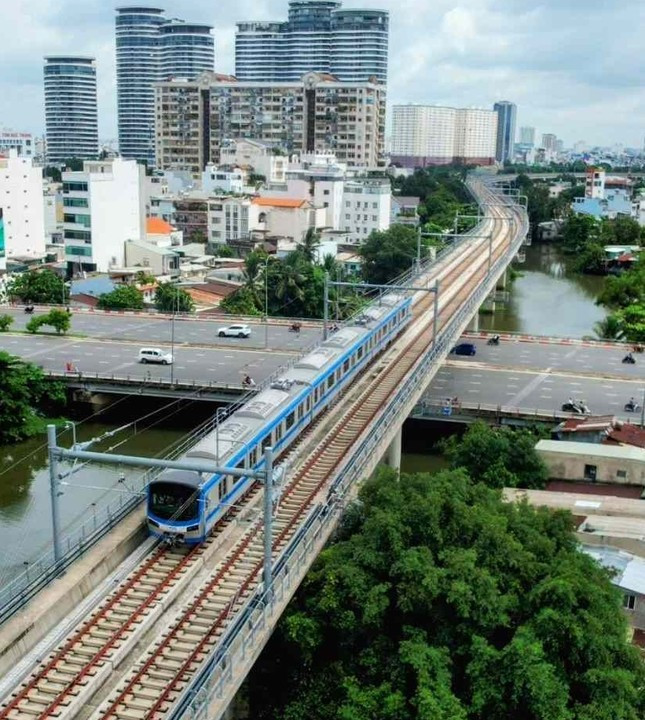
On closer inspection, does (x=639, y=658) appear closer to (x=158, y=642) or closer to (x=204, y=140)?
(x=158, y=642)

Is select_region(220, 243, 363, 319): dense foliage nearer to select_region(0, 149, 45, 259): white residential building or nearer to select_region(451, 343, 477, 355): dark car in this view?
select_region(451, 343, 477, 355): dark car

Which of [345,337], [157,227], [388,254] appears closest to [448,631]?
[345,337]

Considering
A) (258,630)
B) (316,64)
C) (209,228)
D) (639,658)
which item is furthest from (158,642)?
(316,64)

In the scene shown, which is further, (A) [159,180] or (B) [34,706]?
(A) [159,180]

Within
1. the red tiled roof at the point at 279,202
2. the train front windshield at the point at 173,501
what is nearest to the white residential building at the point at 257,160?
the red tiled roof at the point at 279,202

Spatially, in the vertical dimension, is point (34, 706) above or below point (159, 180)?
below

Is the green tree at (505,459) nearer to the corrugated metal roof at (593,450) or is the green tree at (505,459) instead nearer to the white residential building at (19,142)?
the corrugated metal roof at (593,450)

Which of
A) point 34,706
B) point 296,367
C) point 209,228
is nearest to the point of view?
point 34,706

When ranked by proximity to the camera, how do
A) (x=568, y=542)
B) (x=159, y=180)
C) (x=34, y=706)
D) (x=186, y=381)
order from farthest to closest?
(x=159, y=180) → (x=186, y=381) → (x=568, y=542) → (x=34, y=706)
